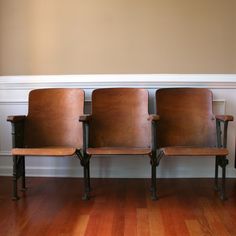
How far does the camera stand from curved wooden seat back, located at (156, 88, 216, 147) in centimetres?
273

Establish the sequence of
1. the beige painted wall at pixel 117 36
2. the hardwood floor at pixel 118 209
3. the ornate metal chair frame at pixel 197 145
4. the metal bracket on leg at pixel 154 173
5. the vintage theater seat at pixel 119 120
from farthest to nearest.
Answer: the beige painted wall at pixel 117 36 → the vintage theater seat at pixel 119 120 → the metal bracket on leg at pixel 154 173 → the ornate metal chair frame at pixel 197 145 → the hardwood floor at pixel 118 209

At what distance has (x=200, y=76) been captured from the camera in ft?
9.56

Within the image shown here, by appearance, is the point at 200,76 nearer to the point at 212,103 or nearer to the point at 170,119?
the point at 212,103

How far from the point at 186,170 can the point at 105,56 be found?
1.31 metres

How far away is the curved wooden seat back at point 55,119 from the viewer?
2766mm

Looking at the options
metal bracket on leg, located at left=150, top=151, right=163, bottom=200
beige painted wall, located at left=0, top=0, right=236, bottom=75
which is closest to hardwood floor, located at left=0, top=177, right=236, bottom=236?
metal bracket on leg, located at left=150, top=151, right=163, bottom=200

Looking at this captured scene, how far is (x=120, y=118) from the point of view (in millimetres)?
2775

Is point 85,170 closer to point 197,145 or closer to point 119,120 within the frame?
point 119,120

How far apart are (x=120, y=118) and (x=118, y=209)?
842mm

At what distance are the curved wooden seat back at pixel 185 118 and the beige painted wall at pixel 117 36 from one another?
0.88 feet

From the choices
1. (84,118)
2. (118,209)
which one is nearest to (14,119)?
(84,118)

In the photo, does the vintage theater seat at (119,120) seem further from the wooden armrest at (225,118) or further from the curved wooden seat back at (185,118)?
the wooden armrest at (225,118)

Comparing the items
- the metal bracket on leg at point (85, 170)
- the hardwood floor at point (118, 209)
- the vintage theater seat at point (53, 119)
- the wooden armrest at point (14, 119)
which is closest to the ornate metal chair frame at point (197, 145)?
the hardwood floor at point (118, 209)

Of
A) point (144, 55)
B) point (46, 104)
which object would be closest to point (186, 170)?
point (144, 55)
